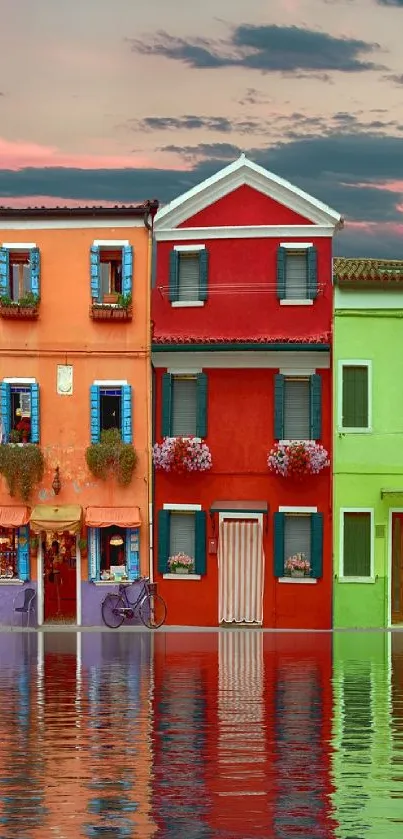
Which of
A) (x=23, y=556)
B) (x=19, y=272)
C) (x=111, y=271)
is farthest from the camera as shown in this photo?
(x=19, y=272)

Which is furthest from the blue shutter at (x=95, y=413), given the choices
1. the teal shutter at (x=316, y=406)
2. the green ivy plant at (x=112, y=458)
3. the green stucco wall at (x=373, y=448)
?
the green stucco wall at (x=373, y=448)

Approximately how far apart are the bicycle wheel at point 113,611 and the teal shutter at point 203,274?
8.06 metres

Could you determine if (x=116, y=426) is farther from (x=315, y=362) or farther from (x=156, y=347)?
(x=315, y=362)

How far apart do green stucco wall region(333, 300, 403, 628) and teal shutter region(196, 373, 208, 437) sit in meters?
3.35

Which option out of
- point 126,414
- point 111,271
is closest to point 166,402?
point 126,414

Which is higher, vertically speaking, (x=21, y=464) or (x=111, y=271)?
(x=111, y=271)

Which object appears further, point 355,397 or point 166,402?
point 166,402

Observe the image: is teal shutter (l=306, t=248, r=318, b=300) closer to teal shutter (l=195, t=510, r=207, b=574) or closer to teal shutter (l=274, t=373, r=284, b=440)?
teal shutter (l=274, t=373, r=284, b=440)

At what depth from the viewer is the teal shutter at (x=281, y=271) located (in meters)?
40.2

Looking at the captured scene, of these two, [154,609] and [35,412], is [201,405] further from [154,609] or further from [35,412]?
[154,609]

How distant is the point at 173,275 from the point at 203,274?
78cm

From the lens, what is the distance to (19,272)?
41.3 m

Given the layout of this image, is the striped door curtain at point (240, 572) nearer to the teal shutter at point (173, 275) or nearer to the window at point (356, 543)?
the window at point (356, 543)

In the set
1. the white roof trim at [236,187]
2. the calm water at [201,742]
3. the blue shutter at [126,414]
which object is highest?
the white roof trim at [236,187]
